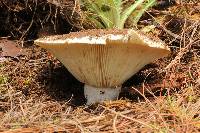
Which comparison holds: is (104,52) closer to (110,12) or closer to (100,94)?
(100,94)

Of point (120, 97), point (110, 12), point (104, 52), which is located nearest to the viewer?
point (104, 52)

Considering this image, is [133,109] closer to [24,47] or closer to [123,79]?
[123,79]

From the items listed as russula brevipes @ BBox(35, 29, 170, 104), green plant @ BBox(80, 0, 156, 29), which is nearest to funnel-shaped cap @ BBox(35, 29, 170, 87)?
russula brevipes @ BBox(35, 29, 170, 104)

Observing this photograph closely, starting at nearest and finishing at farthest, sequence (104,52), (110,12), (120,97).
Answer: (104,52), (120,97), (110,12)

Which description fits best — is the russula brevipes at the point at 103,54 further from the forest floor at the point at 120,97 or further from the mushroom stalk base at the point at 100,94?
the forest floor at the point at 120,97

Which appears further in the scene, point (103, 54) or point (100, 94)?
point (100, 94)

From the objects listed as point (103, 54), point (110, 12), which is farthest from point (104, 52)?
point (110, 12)

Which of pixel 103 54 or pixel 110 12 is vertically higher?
pixel 110 12
